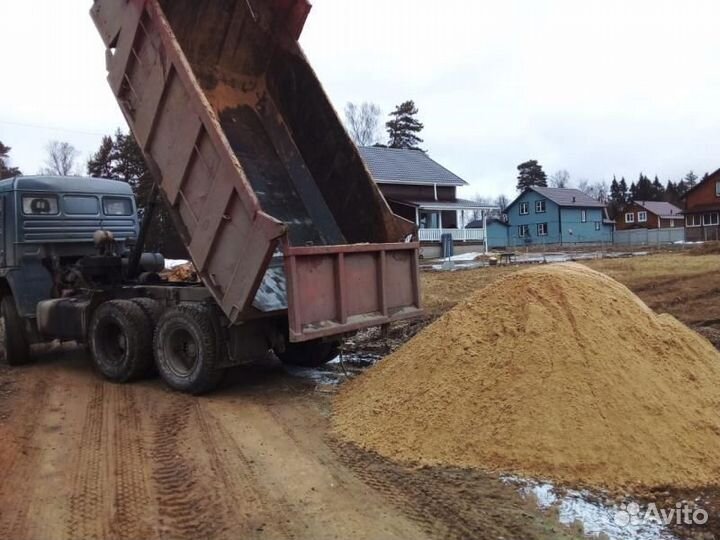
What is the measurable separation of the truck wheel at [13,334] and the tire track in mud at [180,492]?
429 cm

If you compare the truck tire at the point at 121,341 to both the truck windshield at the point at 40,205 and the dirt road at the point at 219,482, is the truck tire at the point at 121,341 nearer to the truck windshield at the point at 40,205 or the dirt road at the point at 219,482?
the dirt road at the point at 219,482

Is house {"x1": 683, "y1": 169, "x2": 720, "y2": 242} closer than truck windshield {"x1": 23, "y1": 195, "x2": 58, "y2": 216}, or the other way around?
truck windshield {"x1": 23, "y1": 195, "x2": 58, "y2": 216}

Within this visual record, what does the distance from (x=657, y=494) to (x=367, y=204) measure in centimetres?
485

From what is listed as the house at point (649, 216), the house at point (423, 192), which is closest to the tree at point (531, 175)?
the house at point (649, 216)

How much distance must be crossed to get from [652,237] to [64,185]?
54992 mm

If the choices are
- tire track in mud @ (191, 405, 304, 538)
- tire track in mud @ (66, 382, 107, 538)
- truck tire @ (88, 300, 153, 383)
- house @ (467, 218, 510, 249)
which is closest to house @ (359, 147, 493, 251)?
house @ (467, 218, 510, 249)

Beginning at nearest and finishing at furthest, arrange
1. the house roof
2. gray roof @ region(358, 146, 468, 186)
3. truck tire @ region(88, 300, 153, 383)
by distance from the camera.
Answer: truck tire @ region(88, 300, 153, 383), gray roof @ region(358, 146, 468, 186), the house roof

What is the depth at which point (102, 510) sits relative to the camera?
14.0 feet

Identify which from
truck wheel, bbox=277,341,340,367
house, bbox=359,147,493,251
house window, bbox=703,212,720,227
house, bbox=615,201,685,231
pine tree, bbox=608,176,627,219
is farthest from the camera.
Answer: pine tree, bbox=608,176,627,219

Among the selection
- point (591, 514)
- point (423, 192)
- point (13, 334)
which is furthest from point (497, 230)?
point (591, 514)

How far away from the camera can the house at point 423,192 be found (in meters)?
38.4

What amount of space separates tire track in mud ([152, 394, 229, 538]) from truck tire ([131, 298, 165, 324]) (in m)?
1.75

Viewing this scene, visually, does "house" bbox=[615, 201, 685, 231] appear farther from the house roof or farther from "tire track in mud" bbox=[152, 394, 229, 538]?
"tire track in mud" bbox=[152, 394, 229, 538]

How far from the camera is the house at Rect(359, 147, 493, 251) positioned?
38375 millimetres
